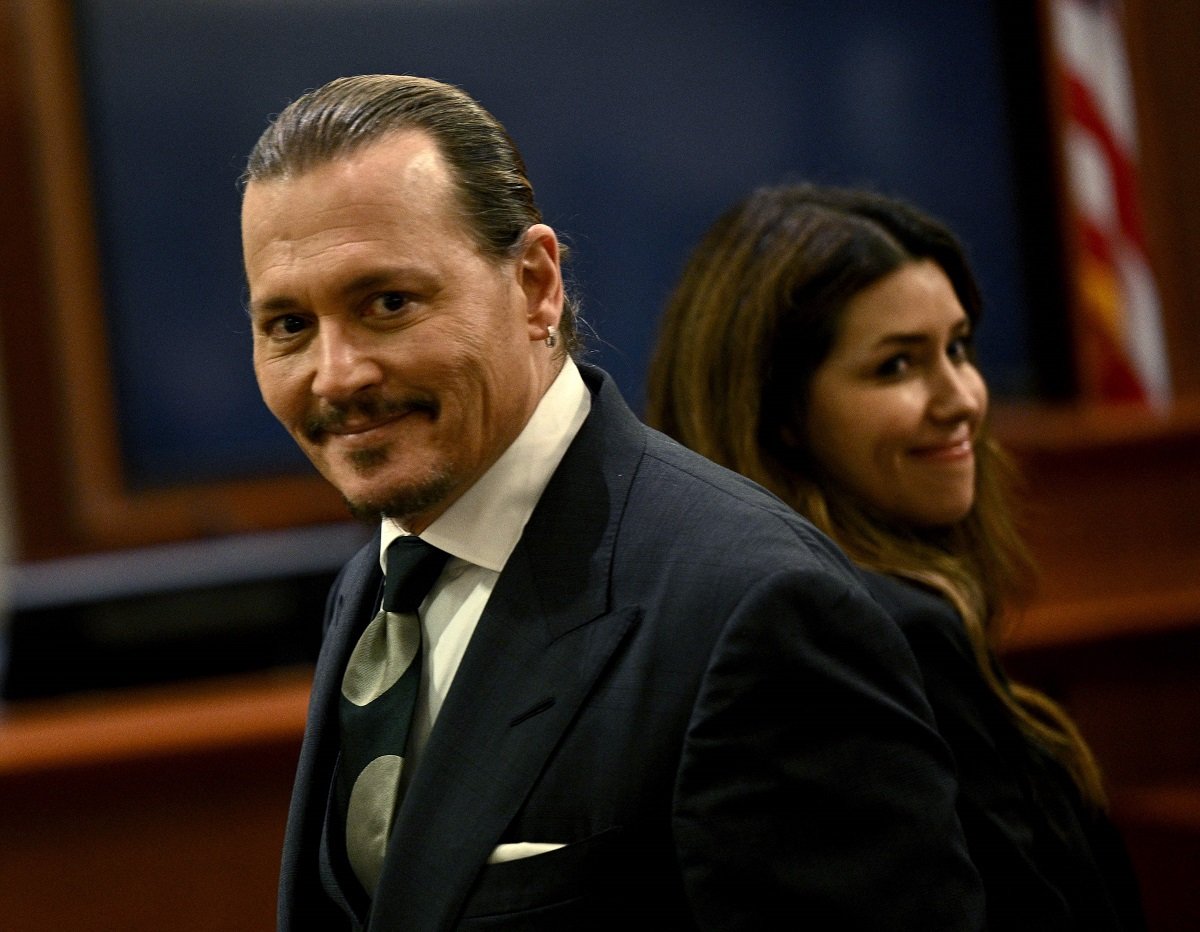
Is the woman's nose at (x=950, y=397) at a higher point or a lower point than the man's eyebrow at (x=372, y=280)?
lower

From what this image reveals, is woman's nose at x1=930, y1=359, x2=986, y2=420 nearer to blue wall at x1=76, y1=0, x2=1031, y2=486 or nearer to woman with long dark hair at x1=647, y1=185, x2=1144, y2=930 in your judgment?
woman with long dark hair at x1=647, y1=185, x2=1144, y2=930

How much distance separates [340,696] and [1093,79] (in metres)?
2.88

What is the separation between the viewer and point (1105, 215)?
360 cm

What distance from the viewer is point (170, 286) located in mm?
3156

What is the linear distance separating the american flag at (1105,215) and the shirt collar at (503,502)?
8.54ft

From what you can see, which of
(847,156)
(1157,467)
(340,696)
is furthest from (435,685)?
(847,156)

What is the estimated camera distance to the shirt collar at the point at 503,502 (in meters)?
1.21

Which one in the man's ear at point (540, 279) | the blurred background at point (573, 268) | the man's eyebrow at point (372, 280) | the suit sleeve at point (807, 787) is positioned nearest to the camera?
the suit sleeve at point (807, 787)

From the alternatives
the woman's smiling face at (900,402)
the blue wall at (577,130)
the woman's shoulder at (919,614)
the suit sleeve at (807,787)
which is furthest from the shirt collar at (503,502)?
the blue wall at (577,130)

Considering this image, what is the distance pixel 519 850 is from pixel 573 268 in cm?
131

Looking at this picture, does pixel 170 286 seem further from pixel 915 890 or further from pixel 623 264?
pixel 915 890

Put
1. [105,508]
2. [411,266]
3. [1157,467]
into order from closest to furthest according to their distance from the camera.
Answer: [411,266] → [1157,467] → [105,508]

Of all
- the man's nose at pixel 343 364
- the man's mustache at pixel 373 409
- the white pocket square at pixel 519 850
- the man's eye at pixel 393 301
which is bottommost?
the white pocket square at pixel 519 850

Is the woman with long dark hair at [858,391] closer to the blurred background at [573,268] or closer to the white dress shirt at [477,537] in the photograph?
the white dress shirt at [477,537]
